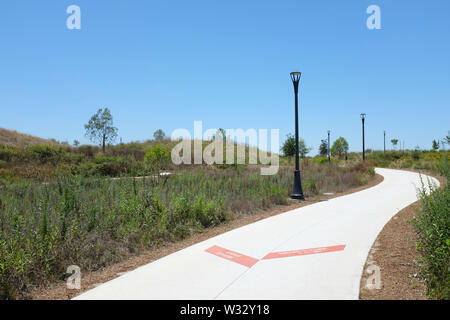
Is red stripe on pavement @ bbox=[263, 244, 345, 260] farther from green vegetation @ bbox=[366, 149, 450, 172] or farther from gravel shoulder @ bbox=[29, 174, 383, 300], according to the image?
green vegetation @ bbox=[366, 149, 450, 172]

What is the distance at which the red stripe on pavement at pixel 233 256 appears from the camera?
5316mm

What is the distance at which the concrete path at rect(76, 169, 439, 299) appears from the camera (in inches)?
160

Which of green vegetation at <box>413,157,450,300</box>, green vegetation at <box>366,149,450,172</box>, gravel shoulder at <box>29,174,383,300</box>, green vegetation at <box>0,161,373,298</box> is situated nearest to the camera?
green vegetation at <box>413,157,450,300</box>

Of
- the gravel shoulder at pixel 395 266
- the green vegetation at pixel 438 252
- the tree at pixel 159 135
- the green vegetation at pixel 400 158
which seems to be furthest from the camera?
the tree at pixel 159 135

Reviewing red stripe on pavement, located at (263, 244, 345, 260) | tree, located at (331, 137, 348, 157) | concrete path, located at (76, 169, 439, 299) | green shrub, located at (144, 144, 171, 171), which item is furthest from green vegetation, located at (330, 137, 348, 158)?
red stripe on pavement, located at (263, 244, 345, 260)

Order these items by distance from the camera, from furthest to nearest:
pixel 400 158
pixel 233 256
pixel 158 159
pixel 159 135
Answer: pixel 159 135, pixel 400 158, pixel 158 159, pixel 233 256

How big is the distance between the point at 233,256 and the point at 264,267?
0.80 metres

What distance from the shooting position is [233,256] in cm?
566

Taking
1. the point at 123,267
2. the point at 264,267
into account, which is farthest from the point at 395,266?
the point at 123,267

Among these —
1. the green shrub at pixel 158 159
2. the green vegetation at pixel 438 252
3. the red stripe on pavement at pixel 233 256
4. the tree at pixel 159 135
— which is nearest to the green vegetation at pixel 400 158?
the green shrub at pixel 158 159

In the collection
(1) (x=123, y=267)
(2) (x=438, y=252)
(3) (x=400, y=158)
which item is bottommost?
(1) (x=123, y=267)

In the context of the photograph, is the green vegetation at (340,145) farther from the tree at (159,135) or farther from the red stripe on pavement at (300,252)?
the red stripe on pavement at (300,252)

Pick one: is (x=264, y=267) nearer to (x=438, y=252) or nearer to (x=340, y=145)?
(x=438, y=252)
